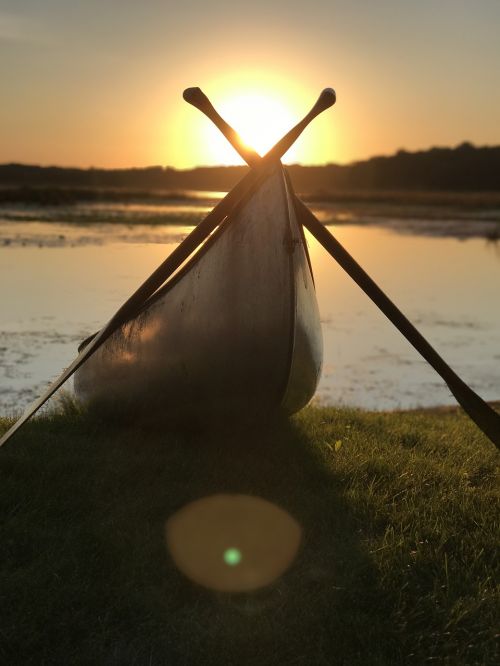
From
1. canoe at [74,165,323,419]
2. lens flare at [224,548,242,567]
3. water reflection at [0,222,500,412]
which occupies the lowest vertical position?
water reflection at [0,222,500,412]

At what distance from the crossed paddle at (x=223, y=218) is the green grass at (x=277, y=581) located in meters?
0.44

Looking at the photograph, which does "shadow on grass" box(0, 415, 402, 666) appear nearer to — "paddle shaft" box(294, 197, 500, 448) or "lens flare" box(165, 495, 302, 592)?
"lens flare" box(165, 495, 302, 592)

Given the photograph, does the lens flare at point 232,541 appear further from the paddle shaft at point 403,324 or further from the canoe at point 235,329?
the paddle shaft at point 403,324

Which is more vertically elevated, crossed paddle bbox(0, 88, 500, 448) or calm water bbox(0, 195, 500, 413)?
crossed paddle bbox(0, 88, 500, 448)

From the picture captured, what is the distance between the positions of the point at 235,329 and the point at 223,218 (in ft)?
2.51

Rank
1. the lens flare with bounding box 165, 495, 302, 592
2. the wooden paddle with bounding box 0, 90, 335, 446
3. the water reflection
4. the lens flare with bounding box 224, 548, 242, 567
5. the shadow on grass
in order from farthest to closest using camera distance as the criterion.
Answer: the water reflection
the wooden paddle with bounding box 0, 90, 335, 446
the lens flare with bounding box 224, 548, 242, 567
the lens flare with bounding box 165, 495, 302, 592
the shadow on grass

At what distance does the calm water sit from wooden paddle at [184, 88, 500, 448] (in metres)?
3.21

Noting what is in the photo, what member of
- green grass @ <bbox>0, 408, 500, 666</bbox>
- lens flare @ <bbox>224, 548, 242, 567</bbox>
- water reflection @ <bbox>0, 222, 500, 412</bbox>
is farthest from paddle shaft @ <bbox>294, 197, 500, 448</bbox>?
water reflection @ <bbox>0, 222, 500, 412</bbox>

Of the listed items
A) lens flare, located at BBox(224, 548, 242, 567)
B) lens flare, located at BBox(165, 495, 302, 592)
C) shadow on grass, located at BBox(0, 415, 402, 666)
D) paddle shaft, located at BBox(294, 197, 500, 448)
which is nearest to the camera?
shadow on grass, located at BBox(0, 415, 402, 666)

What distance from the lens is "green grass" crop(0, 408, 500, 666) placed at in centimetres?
298

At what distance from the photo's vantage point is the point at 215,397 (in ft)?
15.5

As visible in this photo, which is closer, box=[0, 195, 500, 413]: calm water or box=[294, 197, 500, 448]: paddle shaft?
box=[294, 197, 500, 448]: paddle shaft

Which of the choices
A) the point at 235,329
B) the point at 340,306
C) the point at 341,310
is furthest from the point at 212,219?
the point at 340,306

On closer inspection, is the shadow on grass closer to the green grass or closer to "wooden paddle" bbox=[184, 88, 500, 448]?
the green grass
